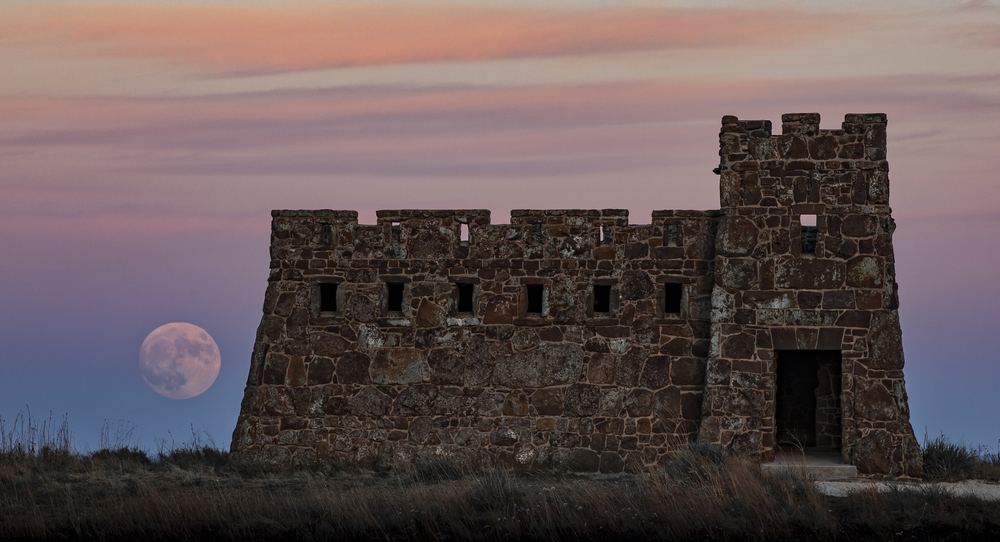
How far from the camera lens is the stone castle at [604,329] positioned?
1597cm

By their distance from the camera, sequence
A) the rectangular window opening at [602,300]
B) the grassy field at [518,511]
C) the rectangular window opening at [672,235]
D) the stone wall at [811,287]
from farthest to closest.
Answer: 1. the rectangular window opening at [602,300]
2. the rectangular window opening at [672,235]
3. the stone wall at [811,287]
4. the grassy field at [518,511]

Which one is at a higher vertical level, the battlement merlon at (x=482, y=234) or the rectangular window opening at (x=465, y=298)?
the battlement merlon at (x=482, y=234)

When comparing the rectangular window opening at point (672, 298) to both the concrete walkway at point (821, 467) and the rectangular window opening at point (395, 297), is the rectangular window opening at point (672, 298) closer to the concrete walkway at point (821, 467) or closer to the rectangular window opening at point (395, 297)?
the concrete walkway at point (821, 467)

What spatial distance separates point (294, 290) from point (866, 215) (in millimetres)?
8750

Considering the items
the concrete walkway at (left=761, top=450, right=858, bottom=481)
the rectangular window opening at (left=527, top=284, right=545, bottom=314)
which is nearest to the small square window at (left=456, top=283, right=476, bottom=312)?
the rectangular window opening at (left=527, top=284, right=545, bottom=314)

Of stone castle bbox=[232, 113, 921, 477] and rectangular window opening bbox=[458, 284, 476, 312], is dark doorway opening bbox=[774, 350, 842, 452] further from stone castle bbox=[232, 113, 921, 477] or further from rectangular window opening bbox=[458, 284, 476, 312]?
rectangular window opening bbox=[458, 284, 476, 312]

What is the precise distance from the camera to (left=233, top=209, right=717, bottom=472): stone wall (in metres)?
16.5

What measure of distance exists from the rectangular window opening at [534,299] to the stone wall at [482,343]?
0.14 metres

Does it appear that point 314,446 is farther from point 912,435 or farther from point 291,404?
point 912,435

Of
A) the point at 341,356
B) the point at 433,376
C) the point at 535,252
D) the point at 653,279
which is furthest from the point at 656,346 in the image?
the point at 341,356

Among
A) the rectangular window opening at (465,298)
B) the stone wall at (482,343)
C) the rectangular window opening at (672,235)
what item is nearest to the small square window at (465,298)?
the rectangular window opening at (465,298)

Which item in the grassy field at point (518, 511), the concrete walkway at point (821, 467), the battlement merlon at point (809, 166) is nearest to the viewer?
the grassy field at point (518, 511)

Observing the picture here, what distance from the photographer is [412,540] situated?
41.0ft

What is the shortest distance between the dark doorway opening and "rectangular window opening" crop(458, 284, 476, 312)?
5026 millimetres
